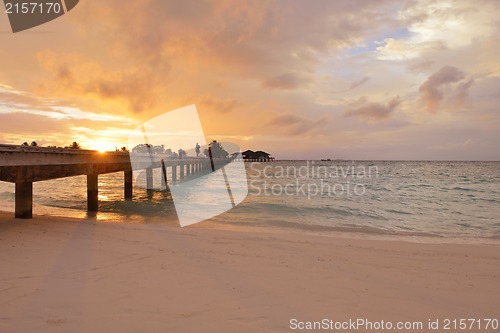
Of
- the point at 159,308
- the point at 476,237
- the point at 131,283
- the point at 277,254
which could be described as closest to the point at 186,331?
the point at 159,308

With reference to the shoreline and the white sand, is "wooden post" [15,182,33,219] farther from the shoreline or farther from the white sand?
the white sand

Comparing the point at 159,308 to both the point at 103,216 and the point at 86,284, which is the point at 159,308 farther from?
the point at 103,216

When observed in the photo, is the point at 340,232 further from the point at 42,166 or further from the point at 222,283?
the point at 42,166

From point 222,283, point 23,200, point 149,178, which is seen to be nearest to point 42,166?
point 23,200

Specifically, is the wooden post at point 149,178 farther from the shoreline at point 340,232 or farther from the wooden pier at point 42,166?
the shoreline at point 340,232

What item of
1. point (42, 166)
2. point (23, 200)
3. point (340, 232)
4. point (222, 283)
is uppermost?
point (42, 166)

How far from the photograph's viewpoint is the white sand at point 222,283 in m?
4.04

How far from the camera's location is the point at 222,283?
534cm

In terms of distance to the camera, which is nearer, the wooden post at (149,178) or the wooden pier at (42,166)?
the wooden pier at (42,166)

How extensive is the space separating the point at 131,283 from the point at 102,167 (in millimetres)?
14767

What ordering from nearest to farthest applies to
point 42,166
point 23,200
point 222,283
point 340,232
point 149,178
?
point 222,283
point 23,200
point 42,166
point 340,232
point 149,178

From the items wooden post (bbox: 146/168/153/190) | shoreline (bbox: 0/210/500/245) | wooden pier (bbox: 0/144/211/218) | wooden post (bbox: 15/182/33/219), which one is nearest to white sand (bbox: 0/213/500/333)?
shoreline (bbox: 0/210/500/245)

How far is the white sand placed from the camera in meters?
4.04

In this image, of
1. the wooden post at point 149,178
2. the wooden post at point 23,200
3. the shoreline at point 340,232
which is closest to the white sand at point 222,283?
the shoreline at point 340,232
